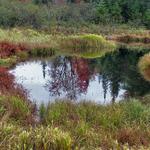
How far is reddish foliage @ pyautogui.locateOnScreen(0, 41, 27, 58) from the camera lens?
83.6 feet

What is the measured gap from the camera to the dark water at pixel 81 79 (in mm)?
17000

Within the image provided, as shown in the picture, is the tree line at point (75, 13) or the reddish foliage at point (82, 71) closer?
the reddish foliage at point (82, 71)

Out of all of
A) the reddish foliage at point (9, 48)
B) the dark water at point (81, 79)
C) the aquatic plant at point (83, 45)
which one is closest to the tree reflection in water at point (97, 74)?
the dark water at point (81, 79)

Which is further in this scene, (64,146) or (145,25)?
(145,25)

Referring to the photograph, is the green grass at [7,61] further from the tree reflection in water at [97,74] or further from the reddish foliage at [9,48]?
the tree reflection in water at [97,74]

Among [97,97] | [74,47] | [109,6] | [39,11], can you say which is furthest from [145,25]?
[97,97]

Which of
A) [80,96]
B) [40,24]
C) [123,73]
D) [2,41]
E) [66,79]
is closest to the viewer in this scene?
[80,96]

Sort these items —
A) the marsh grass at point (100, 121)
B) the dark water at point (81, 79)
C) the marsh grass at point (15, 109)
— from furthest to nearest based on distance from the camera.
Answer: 1. the dark water at point (81, 79)
2. the marsh grass at point (15, 109)
3. the marsh grass at point (100, 121)

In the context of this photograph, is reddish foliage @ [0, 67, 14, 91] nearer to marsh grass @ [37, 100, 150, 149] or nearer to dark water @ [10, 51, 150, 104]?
dark water @ [10, 51, 150, 104]

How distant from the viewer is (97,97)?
16.6 m

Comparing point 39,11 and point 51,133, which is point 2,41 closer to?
point 51,133

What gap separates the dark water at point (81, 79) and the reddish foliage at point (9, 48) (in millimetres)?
1220

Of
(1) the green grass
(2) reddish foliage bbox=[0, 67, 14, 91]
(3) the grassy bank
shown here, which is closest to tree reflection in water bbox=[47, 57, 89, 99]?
(2) reddish foliage bbox=[0, 67, 14, 91]

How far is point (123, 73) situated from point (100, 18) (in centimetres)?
3346
